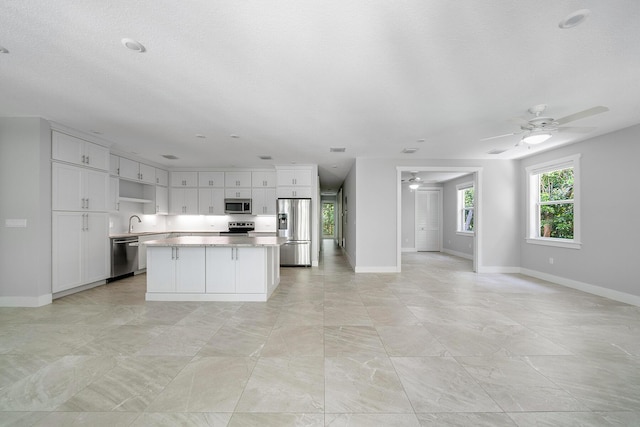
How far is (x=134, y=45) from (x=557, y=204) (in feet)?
23.0

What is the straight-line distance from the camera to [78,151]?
436 centimetres

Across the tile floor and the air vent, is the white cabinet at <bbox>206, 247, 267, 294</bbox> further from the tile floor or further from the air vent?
the air vent

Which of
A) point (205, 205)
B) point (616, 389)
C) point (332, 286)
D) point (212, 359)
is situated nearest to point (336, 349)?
point (212, 359)

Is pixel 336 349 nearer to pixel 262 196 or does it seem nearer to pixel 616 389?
pixel 616 389

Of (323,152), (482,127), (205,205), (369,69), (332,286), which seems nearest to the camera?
(369,69)

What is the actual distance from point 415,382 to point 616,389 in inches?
56.1

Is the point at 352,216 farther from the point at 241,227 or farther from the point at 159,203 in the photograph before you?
the point at 159,203

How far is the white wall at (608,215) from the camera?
157 inches

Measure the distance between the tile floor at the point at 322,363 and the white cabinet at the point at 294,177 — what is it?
12.1 feet

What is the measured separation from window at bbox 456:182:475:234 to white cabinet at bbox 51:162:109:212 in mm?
9333

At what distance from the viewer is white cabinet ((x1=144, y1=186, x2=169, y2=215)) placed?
263 inches

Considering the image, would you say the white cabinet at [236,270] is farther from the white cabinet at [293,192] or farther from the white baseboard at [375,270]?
the white cabinet at [293,192]

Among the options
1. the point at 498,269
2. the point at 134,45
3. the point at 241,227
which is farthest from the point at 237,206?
the point at 498,269

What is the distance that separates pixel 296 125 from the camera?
4047 mm
